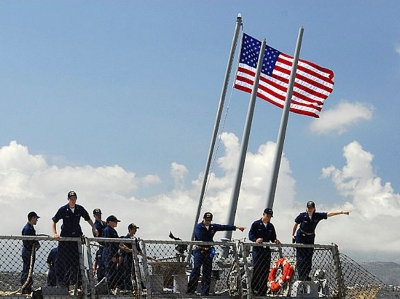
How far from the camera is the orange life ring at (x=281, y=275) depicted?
38.8ft

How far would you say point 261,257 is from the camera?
38.9 feet

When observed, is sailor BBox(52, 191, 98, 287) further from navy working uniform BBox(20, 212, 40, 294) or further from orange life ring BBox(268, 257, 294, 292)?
orange life ring BBox(268, 257, 294, 292)

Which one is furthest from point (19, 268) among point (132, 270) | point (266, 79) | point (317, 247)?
point (266, 79)

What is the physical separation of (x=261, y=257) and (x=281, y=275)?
525mm

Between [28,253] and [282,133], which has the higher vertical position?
[282,133]

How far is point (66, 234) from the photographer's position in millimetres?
11602

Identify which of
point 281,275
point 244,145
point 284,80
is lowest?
point 281,275

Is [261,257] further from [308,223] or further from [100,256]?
[100,256]

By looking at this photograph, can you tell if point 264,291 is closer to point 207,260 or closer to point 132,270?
point 207,260

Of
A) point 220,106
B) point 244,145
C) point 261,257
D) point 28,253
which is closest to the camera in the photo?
point 28,253

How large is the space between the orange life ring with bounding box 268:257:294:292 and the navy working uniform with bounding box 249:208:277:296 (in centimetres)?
27

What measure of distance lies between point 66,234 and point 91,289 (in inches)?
69.2

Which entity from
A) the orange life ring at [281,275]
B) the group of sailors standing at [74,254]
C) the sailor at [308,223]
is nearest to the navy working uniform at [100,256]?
the group of sailors standing at [74,254]

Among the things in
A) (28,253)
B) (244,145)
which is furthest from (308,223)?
(244,145)
